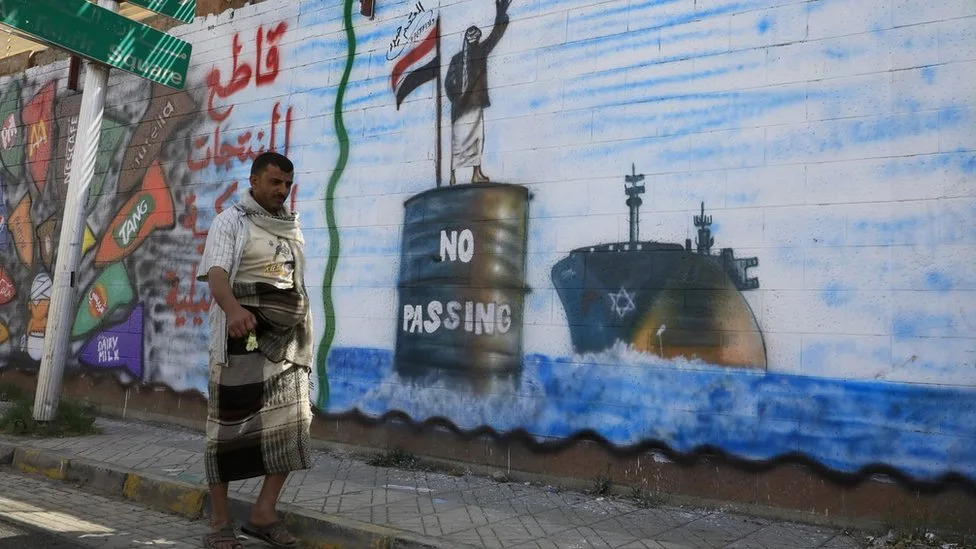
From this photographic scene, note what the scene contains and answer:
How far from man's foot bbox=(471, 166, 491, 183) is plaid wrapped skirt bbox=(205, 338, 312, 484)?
2387 millimetres

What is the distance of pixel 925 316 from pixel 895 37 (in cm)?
149

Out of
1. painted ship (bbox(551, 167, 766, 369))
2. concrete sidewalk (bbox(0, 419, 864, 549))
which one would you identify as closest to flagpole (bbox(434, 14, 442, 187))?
painted ship (bbox(551, 167, 766, 369))

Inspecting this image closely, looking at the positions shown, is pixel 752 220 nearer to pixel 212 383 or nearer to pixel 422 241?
pixel 422 241

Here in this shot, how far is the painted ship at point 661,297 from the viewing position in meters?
4.74

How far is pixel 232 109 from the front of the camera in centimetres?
754

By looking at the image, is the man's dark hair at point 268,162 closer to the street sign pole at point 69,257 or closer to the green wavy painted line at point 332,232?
the green wavy painted line at point 332,232

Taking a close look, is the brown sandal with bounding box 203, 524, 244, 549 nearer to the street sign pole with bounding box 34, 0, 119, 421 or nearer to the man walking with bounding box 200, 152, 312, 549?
the man walking with bounding box 200, 152, 312, 549

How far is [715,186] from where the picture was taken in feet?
16.0

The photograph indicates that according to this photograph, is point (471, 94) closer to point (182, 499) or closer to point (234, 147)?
point (234, 147)

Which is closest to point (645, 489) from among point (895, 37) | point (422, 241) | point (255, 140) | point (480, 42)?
point (422, 241)

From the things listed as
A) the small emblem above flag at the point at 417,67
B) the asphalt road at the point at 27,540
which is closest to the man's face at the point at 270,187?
the asphalt road at the point at 27,540

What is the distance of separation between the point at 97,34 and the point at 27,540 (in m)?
4.12

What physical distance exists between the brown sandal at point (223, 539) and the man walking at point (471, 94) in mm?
2973

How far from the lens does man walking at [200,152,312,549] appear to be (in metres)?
3.84
